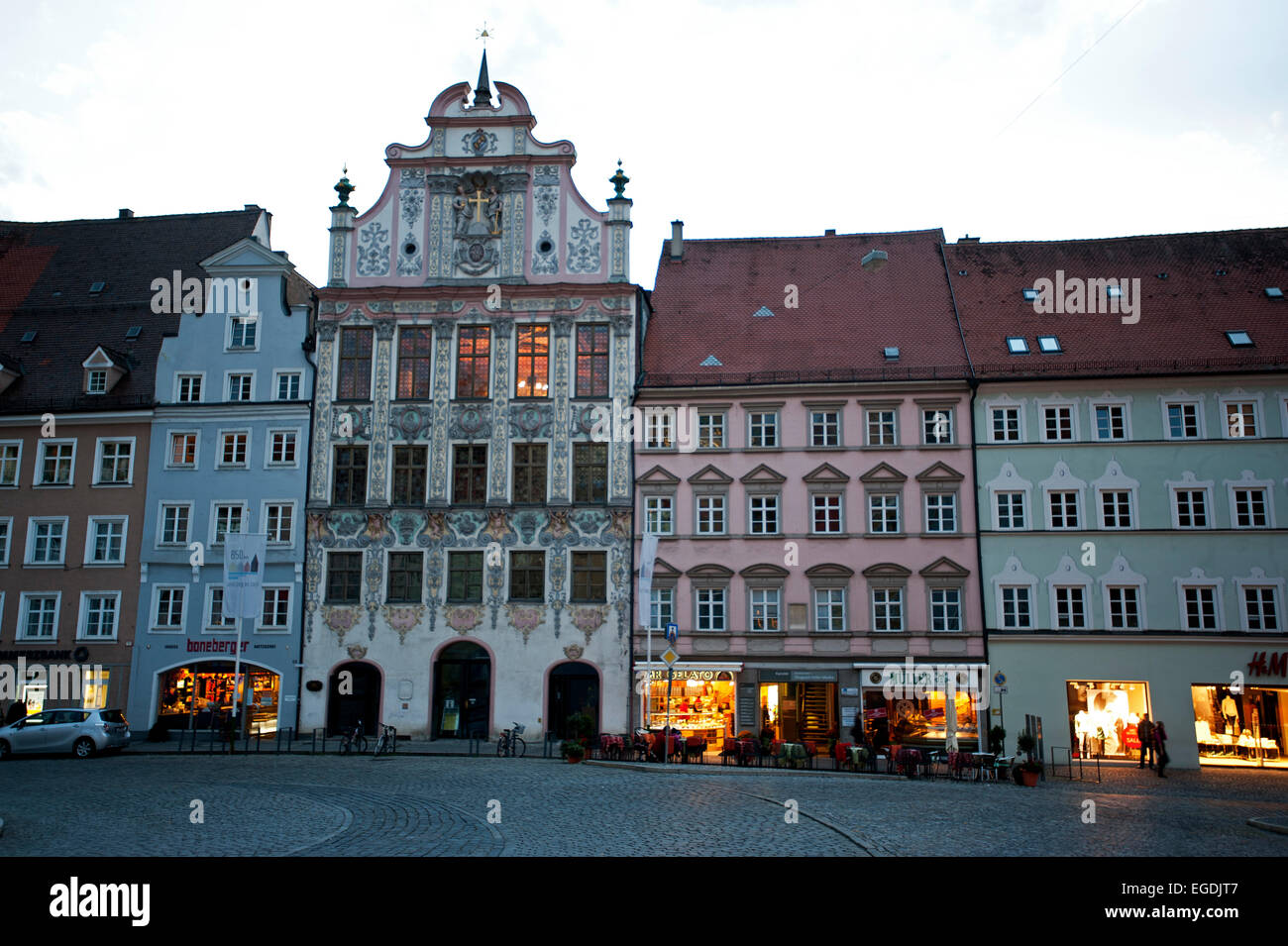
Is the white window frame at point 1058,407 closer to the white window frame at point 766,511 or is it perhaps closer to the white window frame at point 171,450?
the white window frame at point 766,511

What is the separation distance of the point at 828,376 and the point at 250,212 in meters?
27.4

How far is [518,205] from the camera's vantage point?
130 ft

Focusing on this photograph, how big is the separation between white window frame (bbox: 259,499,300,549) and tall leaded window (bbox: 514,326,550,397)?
9152 mm

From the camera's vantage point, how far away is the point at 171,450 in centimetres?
3972

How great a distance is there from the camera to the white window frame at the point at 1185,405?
3500cm

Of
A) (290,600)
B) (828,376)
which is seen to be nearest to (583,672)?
(290,600)

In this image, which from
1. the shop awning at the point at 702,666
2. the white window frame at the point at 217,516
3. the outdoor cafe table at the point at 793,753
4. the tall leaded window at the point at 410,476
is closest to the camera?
Answer: the outdoor cafe table at the point at 793,753

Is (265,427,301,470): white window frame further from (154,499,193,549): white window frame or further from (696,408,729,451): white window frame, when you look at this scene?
(696,408,729,451): white window frame

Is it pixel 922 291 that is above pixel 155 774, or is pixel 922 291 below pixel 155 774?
above

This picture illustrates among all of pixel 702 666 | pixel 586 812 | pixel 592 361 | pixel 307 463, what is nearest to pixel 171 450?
pixel 307 463

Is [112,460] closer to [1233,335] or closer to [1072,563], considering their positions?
[1072,563]

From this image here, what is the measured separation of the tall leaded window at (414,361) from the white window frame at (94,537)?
37.7ft

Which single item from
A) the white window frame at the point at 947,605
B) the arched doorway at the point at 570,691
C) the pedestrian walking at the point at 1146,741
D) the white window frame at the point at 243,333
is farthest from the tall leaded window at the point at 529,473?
the pedestrian walking at the point at 1146,741

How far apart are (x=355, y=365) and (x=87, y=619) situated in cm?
1347
